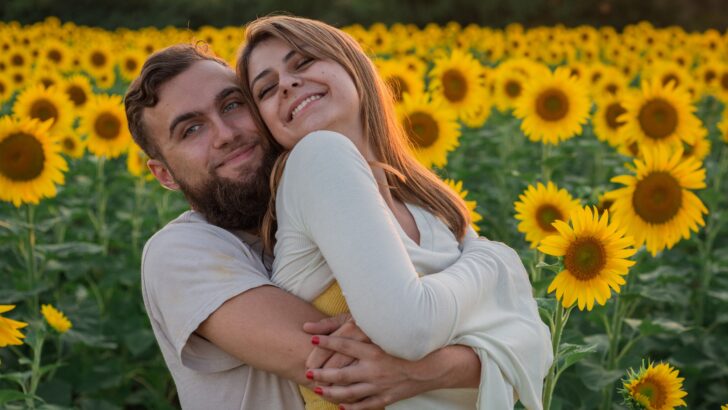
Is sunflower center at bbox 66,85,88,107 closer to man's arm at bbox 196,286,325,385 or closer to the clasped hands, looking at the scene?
man's arm at bbox 196,286,325,385

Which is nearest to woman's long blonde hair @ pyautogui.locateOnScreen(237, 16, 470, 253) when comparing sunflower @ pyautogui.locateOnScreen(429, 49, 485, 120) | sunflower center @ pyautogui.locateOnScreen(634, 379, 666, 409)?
sunflower center @ pyautogui.locateOnScreen(634, 379, 666, 409)

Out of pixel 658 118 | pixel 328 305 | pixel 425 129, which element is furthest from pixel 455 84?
pixel 328 305

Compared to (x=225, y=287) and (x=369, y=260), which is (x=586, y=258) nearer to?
(x=369, y=260)

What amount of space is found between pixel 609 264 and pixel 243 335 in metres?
1.04

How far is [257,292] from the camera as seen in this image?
85.0 inches

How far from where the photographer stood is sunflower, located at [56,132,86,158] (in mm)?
5452

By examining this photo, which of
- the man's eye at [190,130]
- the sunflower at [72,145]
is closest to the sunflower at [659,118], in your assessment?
the man's eye at [190,130]

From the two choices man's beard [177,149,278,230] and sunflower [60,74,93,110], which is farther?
sunflower [60,74,93,110]

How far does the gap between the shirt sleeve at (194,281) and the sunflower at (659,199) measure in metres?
1.57

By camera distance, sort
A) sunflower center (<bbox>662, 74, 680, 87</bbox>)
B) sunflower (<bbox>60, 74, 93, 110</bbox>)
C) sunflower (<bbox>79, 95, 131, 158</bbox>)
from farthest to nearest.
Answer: sunflower center (<bbox>662, 74, 680, 87</bbox>)
sunflower (<bbox>60, 74, 93, 110</bbox>)
sunflower (<bbox>79, 95, 131, 158</bbox>)

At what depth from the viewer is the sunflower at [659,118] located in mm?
4715

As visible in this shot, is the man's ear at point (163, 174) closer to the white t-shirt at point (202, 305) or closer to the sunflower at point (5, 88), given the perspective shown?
the white t-shirt at point (202, 305)

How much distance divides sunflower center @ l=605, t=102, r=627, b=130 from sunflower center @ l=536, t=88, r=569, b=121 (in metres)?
0.52

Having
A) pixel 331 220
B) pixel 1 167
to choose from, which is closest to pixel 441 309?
pixel 331 220
